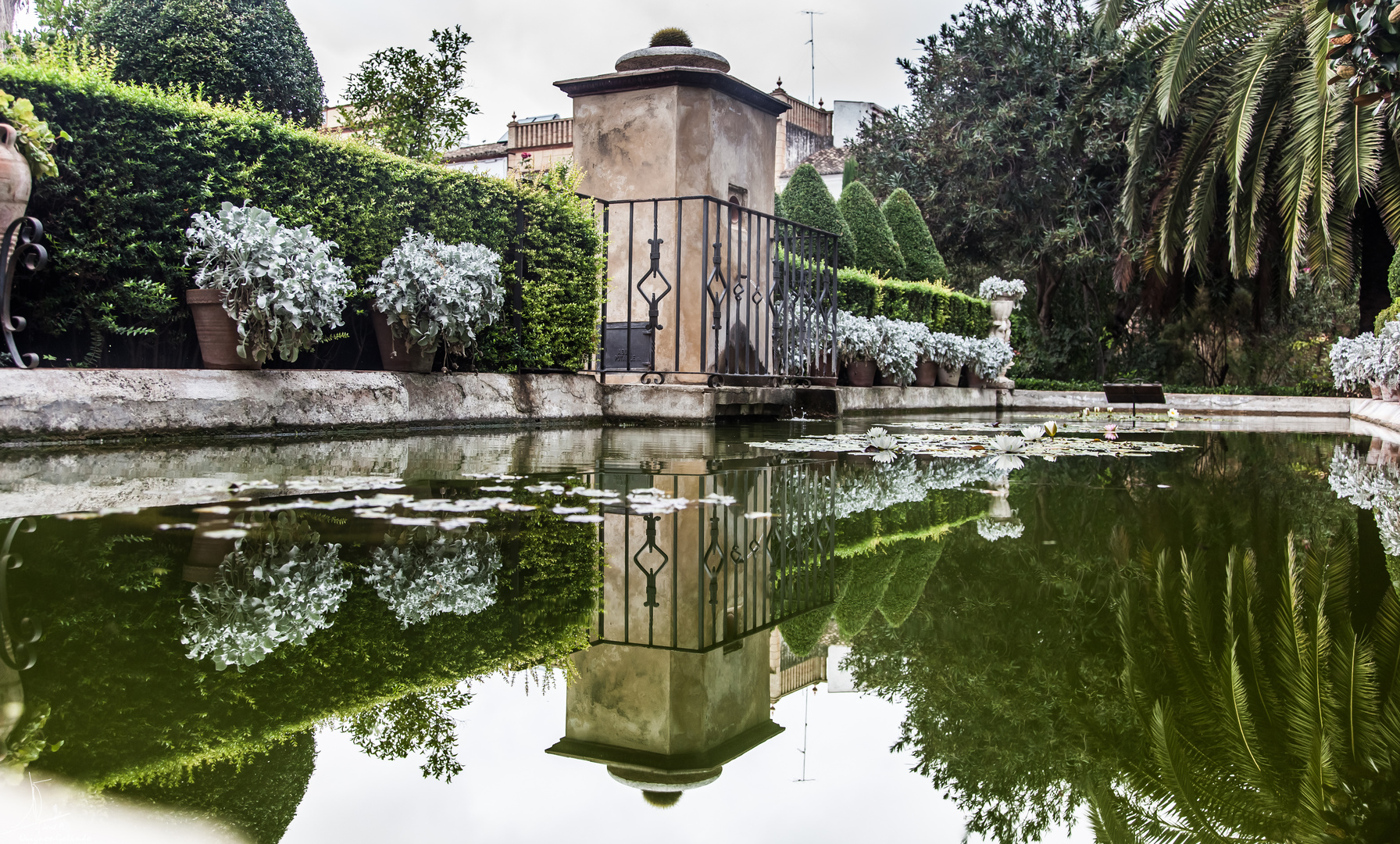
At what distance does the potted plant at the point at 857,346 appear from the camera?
9688 mm

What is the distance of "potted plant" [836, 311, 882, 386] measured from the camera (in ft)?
31.8

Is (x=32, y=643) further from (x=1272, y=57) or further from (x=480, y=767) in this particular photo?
(x=1272, y=57)

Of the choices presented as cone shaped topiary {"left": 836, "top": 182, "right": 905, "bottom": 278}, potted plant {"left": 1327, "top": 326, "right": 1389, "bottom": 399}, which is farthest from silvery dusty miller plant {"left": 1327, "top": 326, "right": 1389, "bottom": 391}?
cone shaped topiary {"left": 836, "top": 182, "right": 905, "bottom": 278}

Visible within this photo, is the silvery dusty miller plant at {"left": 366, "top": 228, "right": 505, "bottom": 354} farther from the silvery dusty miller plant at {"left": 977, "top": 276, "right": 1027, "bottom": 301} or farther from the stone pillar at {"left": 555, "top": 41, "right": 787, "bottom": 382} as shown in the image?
the silvery dusty miller plant at {"left": 977, "top": 276, "right": 1027, "bottom": 301}

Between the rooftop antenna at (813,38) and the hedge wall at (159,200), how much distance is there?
2301cm

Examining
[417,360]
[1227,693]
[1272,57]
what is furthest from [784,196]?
[1227,693]

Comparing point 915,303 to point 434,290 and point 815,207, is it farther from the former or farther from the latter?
point 434,290

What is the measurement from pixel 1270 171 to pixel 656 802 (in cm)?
1377

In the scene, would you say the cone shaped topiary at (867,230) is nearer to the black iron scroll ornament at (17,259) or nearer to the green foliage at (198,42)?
the green foliage at (198,42)

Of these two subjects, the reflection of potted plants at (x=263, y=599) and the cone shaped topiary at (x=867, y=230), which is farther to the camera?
the cone shaped topiary at (x=867, y=230)

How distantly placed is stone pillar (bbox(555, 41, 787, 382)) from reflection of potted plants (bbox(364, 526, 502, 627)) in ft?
18.2

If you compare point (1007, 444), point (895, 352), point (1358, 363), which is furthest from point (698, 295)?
point (1358, 363)

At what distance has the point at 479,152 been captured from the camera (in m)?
27.8

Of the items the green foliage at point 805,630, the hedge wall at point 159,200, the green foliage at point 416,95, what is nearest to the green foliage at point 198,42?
the green foliage at point 416,95
